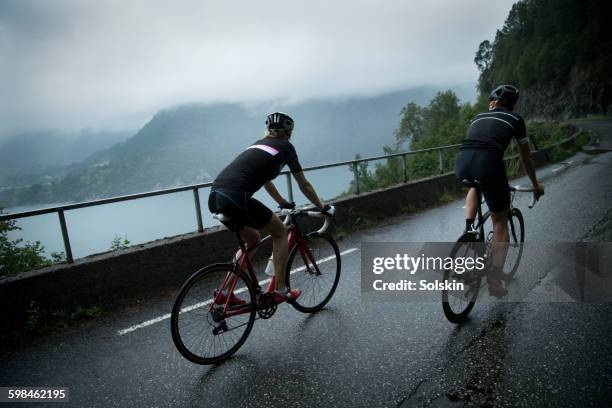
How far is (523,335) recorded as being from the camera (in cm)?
354

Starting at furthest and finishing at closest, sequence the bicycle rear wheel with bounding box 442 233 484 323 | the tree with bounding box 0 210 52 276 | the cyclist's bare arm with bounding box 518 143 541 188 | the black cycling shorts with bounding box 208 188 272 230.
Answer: the tree with bounding box 0 210 52 276
the cyclist's bare arm with bounding box 518 143 541 188
the bicycle rear wheel with bounding box 442 233 484 323
the black cycling shorts with bounding box 208 188 272 230

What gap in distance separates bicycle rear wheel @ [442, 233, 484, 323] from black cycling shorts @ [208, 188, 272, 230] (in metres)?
1.82

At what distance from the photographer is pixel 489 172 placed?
384cm

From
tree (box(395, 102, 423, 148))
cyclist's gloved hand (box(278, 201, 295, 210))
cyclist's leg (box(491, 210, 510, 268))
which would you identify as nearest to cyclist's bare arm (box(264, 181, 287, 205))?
cyclist's gloved hand (box(278, 201, 295, 210))

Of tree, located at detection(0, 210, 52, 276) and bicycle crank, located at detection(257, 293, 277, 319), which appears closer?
bicycle crank, located at detection(257, 293, 277, 319)

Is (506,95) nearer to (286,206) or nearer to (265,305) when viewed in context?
(286,206)

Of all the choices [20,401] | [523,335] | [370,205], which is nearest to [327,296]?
[523,335]

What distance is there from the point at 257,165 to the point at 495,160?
2309 millimetres

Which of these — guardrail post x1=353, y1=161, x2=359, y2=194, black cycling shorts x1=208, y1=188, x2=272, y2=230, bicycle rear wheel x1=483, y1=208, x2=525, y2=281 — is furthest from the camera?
guardrail post x1=353, y1=161, x2=359, y2=194

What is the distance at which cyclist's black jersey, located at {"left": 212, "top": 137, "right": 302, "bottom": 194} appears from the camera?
11.5ft

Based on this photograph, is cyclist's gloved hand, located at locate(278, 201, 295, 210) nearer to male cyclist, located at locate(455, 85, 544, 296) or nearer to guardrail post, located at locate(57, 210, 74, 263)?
male cyclist, located at locate(455, 85, 544, 296)

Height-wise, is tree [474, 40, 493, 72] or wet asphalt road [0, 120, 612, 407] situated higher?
tree [474, 40, 493, 72]

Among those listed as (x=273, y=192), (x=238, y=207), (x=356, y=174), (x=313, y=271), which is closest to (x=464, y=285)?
(x=313, y=271)

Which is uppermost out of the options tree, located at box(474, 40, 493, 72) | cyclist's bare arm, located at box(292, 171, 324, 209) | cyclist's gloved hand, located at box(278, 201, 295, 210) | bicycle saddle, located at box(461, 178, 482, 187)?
tree, located at box(474, 40, 493, 72)
